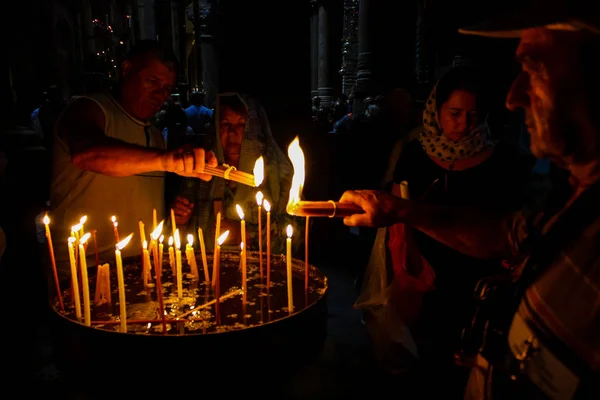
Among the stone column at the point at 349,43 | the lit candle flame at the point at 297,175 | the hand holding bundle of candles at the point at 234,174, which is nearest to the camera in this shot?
the lit candle flame at the point at 297,175

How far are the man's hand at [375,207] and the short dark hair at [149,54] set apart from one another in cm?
164

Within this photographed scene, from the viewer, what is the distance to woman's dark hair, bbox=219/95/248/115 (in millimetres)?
3684

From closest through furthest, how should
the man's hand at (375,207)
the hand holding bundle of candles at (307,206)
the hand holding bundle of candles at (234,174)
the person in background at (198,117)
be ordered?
the hand holding bundle of candles at (307,206)
the man's hand at (375,207)
the hand holding bundle of candles at (234,174)
the person in background at (198,117)

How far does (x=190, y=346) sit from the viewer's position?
4.99ft

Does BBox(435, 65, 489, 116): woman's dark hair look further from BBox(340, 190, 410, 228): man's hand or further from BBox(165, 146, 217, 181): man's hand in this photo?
BBox(165, 146, 217, 181): man's hand

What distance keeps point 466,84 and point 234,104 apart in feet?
5.85

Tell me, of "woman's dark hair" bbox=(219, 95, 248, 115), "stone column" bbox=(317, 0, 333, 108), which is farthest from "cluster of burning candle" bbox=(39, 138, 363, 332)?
"stone column" bbox=(317, 0, 333, 108)

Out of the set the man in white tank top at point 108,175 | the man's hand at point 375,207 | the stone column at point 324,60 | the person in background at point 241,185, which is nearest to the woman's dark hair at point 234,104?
the person in background at point 241,185

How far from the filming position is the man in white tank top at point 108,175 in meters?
2.68

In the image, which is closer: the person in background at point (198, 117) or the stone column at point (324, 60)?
the person in background at point (198, 117)

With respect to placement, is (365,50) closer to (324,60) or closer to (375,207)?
(375,207)

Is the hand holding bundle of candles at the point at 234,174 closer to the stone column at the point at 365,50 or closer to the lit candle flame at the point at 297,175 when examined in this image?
the lit candle flame at the point at 297,175

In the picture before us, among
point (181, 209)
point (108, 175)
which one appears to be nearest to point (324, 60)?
point (181, 209)

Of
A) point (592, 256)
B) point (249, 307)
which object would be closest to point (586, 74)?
point (592, 256)
